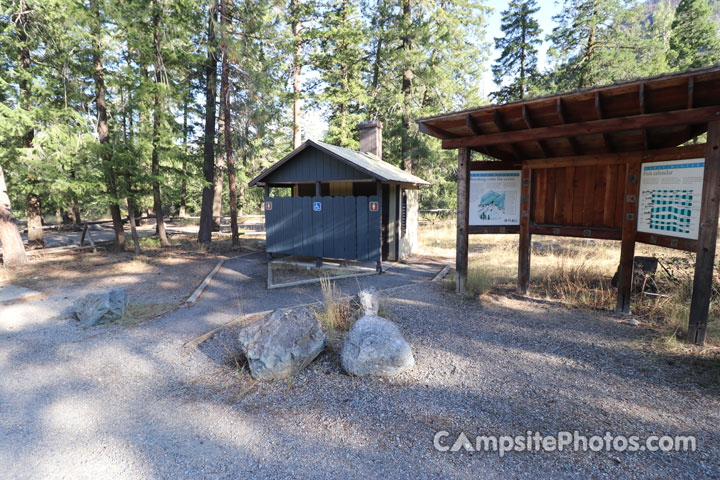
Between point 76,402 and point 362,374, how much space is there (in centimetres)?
298

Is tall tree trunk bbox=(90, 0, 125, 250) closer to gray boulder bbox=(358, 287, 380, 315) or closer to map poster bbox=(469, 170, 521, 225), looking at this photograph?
gray boulder bbox=(358, 287, 380, 315)

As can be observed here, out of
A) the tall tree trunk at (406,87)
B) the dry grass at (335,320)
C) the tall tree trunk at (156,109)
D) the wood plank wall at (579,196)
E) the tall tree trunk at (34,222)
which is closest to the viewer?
the dry grass at (335,320)

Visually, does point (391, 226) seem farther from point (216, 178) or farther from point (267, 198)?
point (216, 178)

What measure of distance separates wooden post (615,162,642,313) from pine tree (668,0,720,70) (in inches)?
944

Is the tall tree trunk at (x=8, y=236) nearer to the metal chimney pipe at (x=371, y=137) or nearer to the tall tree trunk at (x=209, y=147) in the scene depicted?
the tall tree trunk at (x=209, y=147)

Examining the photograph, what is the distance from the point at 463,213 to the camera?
6.86 metres

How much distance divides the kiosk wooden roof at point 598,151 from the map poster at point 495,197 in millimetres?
148

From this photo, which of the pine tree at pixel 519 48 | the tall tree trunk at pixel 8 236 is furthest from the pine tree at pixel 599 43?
the tall tree trunk at pixel 8 236

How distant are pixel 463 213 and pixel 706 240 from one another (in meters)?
3.41

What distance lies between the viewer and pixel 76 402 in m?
3.64

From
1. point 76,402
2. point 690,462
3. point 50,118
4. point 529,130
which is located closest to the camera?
point 690,462

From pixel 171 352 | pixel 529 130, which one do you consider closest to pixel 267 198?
pixel 171 352

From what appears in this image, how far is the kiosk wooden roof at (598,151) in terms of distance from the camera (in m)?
4.38

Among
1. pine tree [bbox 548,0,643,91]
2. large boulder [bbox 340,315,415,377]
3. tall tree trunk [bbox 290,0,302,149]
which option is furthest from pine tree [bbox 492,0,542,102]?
large boulder [bbox 340,315,415,377]
